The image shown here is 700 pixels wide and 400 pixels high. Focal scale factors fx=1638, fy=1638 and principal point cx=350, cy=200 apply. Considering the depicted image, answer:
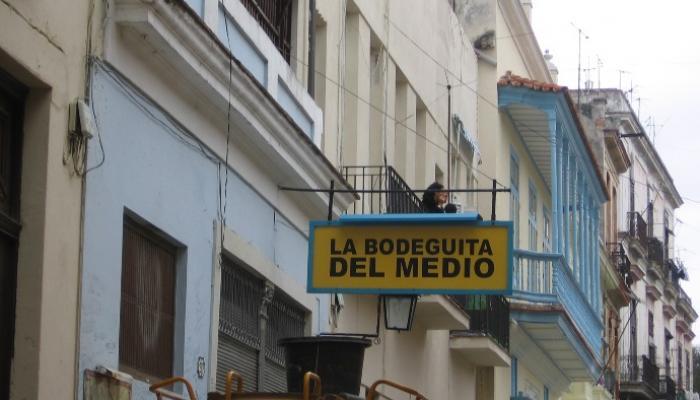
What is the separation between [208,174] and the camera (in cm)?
1069

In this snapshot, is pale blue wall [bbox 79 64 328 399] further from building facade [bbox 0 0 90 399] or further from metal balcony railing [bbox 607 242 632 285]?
metal balcony railing [bbox 607 242 632 285]

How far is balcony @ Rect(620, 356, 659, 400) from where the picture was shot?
134ft

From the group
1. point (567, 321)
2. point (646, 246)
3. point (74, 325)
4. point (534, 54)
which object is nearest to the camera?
Result: point (74, 325)

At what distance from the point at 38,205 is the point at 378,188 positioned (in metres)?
7.62

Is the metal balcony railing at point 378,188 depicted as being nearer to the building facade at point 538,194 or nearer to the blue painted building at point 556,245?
the blue painted building at point 556,245

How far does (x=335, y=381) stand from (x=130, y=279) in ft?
4.37

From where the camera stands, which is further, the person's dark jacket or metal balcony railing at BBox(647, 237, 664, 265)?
metal balcony railing at BBox(647, 237, 664, 265)

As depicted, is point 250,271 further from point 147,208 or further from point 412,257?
point 147,208

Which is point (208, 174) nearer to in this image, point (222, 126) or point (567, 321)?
point (222, 126)

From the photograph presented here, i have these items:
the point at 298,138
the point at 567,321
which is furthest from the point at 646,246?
the point at 298,138

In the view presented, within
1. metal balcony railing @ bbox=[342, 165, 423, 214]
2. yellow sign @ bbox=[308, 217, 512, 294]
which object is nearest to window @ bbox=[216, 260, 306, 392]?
yellow sign @ bbox=[308, 217, 512, 294]

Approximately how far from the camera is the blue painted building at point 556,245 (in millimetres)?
22391

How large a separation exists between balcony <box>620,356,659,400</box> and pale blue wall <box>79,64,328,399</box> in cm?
3000

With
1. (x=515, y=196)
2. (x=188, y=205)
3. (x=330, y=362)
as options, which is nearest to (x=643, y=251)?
(x=515, y=196)
